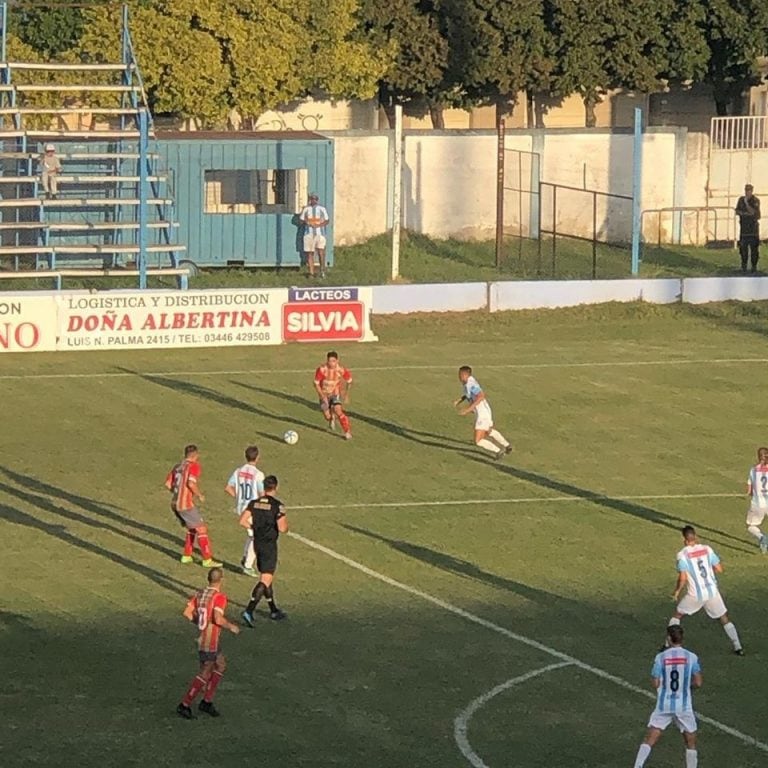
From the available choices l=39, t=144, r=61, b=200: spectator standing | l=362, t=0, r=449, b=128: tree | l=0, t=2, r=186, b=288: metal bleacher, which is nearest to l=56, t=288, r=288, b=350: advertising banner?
l=0, t=2, r=186, b=288: metal bleacher

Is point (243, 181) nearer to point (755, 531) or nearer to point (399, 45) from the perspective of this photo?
point (399, 45)

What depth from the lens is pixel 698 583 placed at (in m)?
21.2

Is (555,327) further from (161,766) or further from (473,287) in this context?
(161,766)

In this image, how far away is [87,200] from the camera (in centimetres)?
4403

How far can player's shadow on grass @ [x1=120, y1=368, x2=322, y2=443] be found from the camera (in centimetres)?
3278

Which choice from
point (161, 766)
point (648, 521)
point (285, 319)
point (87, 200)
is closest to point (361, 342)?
point (285, 319)

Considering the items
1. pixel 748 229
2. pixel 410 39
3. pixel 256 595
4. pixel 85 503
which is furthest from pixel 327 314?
pixel 410 39

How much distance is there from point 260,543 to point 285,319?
698 inches

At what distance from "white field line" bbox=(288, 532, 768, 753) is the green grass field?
0.04 metres

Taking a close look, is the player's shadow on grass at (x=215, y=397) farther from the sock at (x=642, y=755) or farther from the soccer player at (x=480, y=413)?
the sock at (x=642, y=755)

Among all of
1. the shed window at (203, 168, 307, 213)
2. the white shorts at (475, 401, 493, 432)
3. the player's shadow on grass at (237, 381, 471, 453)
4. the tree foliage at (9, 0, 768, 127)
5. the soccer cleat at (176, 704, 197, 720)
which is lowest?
the soccer cleat at (176, 704, 197, 720)

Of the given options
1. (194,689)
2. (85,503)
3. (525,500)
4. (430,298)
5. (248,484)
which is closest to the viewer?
(194,689)

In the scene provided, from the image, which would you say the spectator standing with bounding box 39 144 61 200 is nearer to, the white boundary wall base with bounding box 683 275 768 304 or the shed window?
the shed window

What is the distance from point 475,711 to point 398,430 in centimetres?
1318
